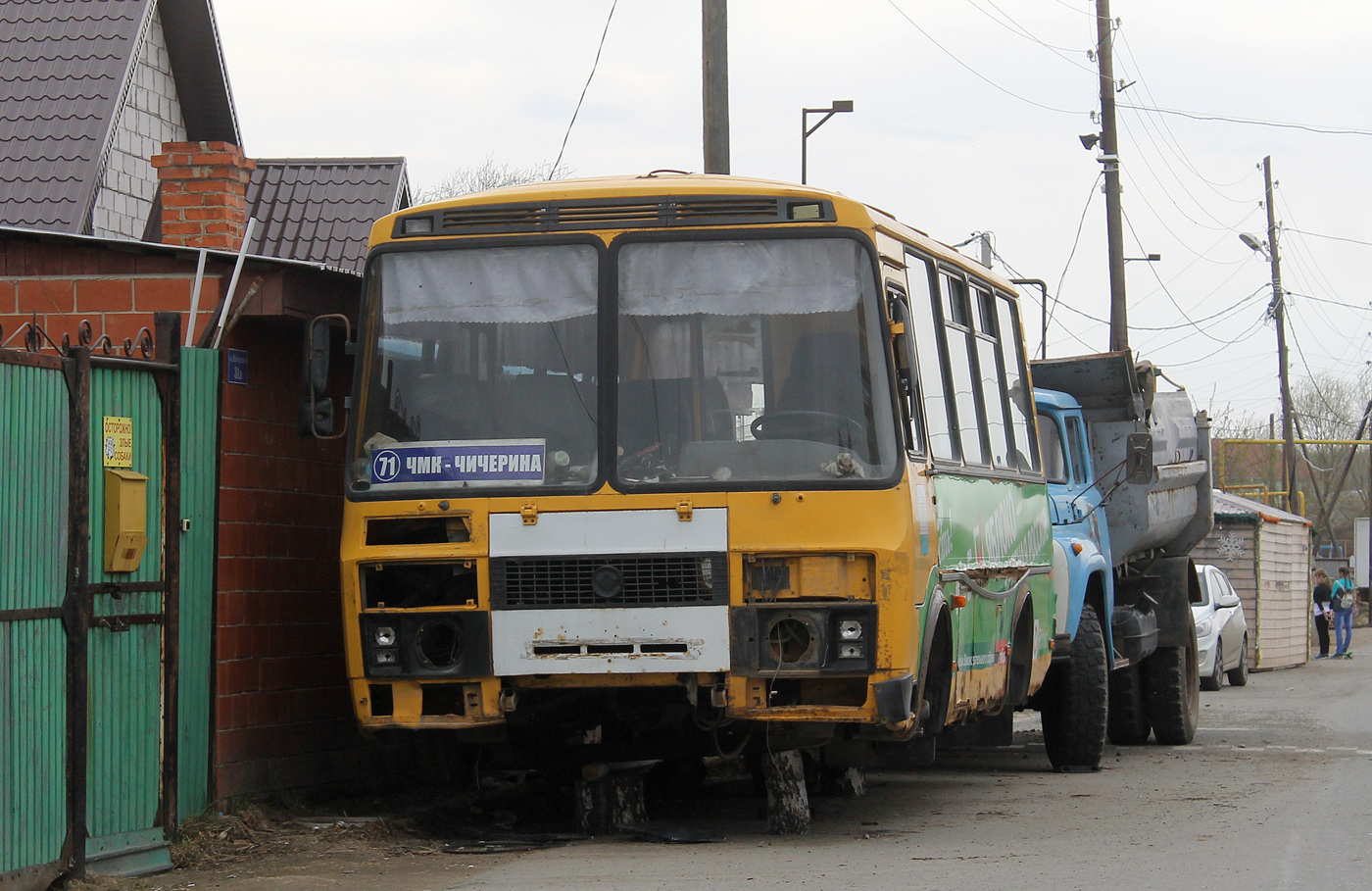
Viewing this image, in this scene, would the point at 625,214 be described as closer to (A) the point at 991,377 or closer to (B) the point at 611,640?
(B) the point at 611,640

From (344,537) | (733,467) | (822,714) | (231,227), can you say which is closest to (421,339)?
(344,537)

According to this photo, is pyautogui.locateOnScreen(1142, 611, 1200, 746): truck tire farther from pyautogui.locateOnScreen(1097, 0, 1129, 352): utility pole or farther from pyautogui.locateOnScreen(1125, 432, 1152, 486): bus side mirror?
pyautogui.locateOnScreen(1097, 0, 1129, 352): utility pole

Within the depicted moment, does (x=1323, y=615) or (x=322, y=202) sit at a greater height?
(x=322, y=202)

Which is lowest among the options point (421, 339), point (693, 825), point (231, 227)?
point (693, 825)

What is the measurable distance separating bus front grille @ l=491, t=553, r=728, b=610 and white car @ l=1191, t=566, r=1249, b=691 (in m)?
15.3

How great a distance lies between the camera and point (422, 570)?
8.16 m

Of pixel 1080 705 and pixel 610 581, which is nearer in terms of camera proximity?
pixel 610 581

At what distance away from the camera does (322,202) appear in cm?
2169

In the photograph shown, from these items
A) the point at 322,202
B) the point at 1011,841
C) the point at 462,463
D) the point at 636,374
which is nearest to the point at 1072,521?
the point at 1011,841

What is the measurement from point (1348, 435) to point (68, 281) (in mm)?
76908

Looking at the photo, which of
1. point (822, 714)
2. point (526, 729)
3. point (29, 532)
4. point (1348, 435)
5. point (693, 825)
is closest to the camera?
point (29, 532)

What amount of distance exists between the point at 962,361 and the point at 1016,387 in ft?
5.04

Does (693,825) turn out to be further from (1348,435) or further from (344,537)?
(1348,435)

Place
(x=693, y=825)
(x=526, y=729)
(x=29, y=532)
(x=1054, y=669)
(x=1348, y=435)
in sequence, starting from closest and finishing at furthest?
(x=29, y=532), (x=526, y=729), (x=693, y=825), (x=1054, y=669), (x=1348, y=435)
